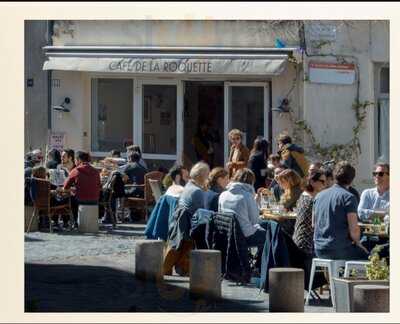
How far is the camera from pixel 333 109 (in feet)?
→ 70.0

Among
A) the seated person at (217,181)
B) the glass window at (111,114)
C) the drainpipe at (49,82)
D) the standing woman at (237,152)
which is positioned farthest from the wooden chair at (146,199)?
the seated person at (217,181)

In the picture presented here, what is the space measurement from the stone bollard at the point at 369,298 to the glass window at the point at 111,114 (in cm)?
1208

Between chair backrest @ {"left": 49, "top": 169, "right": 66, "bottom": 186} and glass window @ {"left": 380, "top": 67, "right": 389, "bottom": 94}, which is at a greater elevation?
glass window @ {"left": 380, "top": 67, "right": 389, "bottom": 94}

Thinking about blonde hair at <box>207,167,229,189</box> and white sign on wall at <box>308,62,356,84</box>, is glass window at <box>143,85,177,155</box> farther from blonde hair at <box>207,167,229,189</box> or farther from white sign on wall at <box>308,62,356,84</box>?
blonde hair at <box>207,167,229,189</box>

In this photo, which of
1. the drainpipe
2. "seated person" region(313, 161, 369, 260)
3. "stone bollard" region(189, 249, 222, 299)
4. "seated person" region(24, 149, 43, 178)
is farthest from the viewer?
the drainpipe

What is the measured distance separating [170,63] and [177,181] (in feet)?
20.5

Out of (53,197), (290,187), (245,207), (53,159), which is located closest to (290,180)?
(290,187)

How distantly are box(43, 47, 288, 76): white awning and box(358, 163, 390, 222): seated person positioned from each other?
6.81 meters

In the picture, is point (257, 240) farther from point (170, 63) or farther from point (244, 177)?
point (170, 63)

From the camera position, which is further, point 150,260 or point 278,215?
point 278,215

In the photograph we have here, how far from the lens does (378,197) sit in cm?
1411

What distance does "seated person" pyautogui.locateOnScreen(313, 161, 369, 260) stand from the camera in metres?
12.4

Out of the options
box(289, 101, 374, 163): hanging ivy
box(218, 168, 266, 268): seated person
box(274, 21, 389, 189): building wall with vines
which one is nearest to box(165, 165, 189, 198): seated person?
box(218, 168, 266, 268): seated person

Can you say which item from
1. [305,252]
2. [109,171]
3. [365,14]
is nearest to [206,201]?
[305,252]
